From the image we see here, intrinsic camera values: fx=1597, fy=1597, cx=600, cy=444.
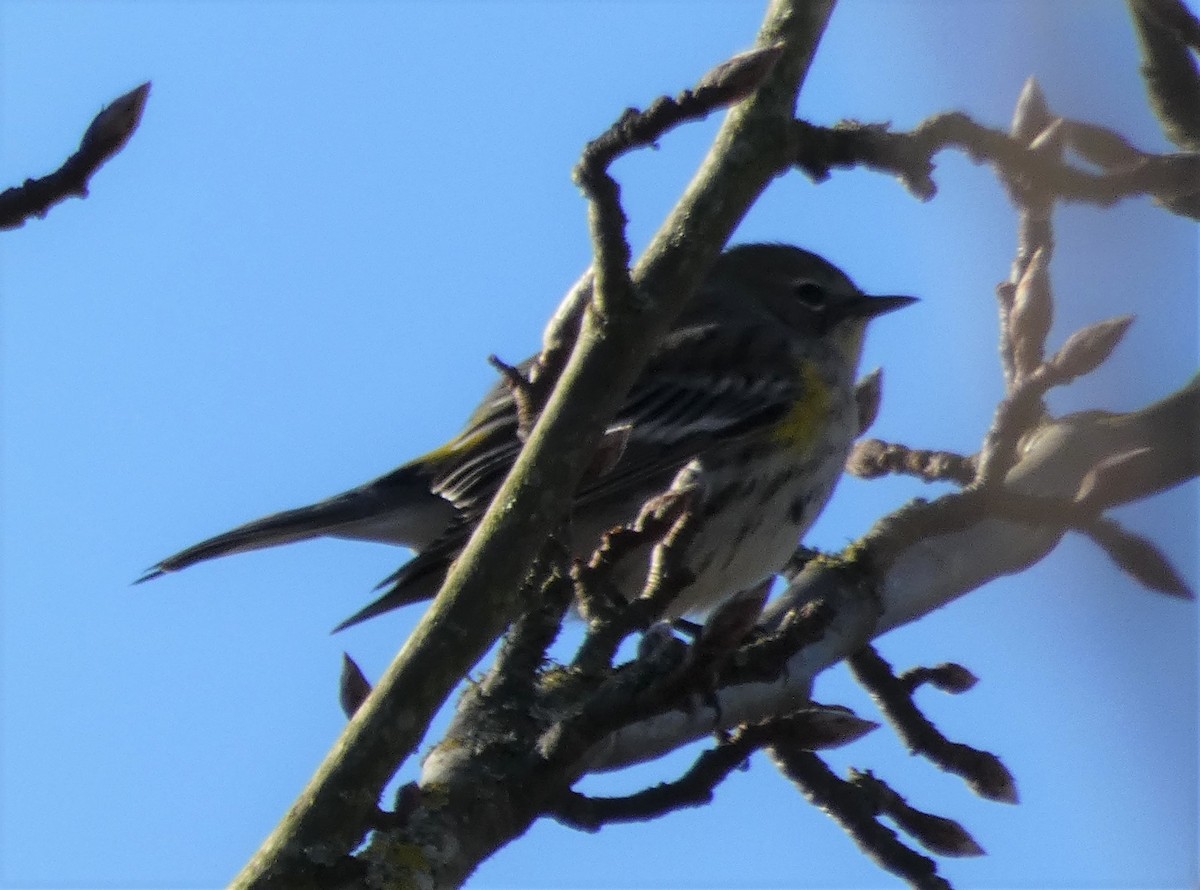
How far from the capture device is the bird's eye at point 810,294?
7336 millimetres

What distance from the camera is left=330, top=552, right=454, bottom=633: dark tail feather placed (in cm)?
511

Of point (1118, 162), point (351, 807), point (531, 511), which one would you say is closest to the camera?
point (351, 807)

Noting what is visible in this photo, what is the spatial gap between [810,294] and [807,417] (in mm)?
1318

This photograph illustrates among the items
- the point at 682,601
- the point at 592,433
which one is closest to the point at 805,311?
the point at 682,601

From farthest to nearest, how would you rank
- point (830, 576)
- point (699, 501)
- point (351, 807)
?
point (830, 576), point (699, 501), point (351, 807)

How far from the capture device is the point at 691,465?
5645 mm

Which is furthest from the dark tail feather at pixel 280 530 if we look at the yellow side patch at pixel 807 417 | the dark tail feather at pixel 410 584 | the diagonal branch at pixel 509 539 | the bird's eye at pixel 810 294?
the diagonal branch at pixel 509 539

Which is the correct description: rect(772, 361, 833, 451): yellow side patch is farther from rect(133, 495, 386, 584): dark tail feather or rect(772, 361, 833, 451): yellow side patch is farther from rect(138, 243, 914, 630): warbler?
rect(133, 495, 386, 584): dark tail feather

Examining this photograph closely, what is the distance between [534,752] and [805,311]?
182 inches

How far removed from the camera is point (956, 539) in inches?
161

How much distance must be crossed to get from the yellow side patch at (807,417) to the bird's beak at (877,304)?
85cm

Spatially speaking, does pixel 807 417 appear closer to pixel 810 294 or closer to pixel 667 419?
pixel 667 419

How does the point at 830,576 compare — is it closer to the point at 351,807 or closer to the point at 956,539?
the point at 956,539

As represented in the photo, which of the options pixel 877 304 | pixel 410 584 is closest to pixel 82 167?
pixel 410 584
